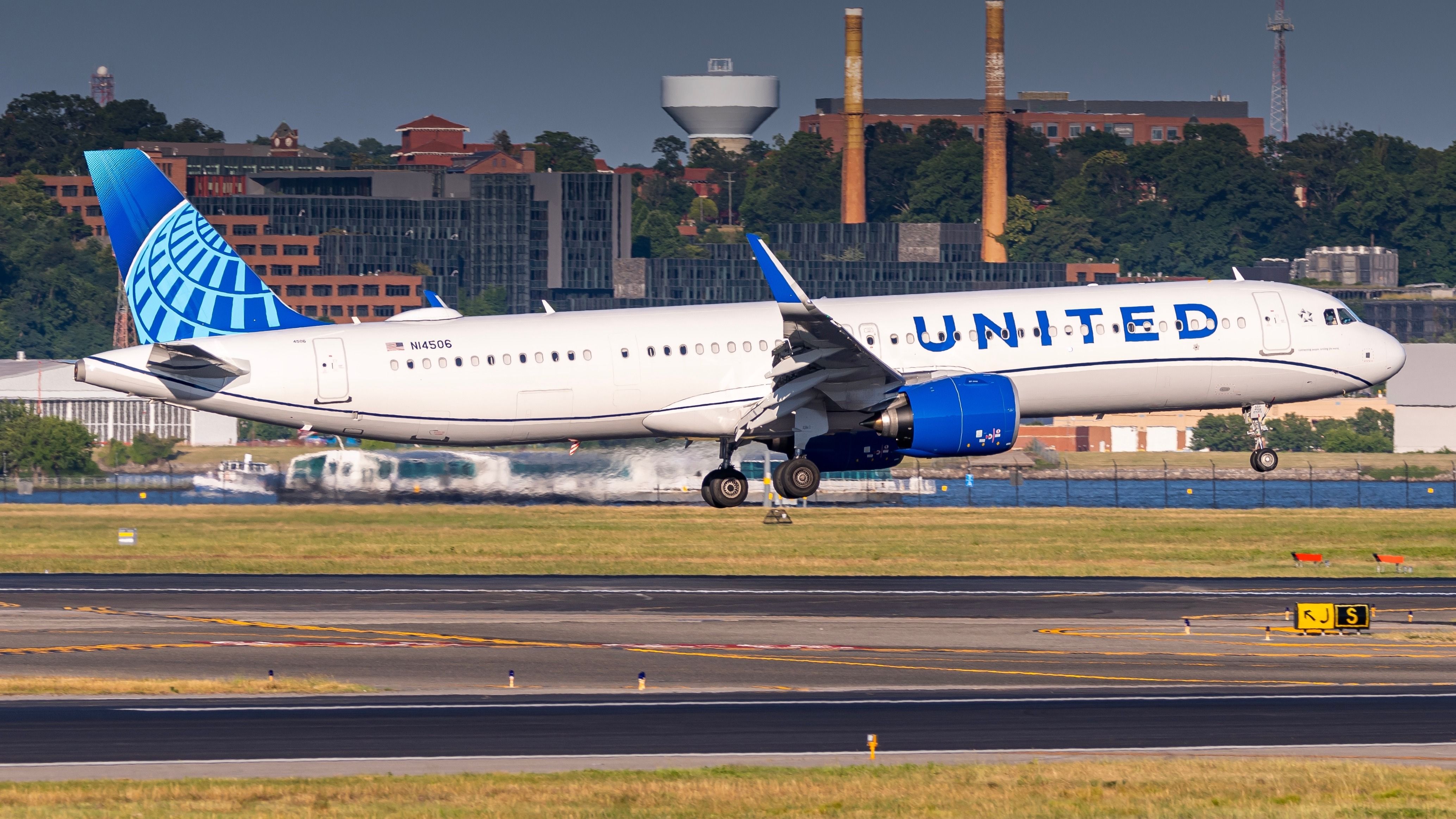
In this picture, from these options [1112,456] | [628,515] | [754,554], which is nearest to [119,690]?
[754,554]

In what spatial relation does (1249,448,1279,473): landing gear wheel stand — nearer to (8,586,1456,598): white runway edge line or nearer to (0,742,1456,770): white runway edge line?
(8,586,1456,598): white runway edge line

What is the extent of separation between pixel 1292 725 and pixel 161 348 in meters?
28.0

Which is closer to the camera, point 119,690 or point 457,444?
point 119,690

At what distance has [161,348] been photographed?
42.9 metres

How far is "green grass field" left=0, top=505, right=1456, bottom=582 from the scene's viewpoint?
45531 millimetres

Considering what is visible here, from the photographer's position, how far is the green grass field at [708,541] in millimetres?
45531

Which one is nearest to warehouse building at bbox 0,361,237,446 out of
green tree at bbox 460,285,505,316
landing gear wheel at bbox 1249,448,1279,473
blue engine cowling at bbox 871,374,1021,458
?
blue engine cowling at bbox 871,374,1021,458

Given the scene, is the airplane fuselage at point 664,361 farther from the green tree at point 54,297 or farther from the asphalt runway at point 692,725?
the green tree at point 54,297

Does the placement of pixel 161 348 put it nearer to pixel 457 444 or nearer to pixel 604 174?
pixel 457 444

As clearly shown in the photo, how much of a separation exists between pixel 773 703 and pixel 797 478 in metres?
18.5

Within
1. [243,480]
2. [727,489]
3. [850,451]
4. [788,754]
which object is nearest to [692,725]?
[788,754]

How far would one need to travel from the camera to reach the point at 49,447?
83.6 metres

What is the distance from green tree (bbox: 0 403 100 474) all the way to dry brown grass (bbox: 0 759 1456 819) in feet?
216

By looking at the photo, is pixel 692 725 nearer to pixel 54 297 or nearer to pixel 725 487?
pixel 725 487
